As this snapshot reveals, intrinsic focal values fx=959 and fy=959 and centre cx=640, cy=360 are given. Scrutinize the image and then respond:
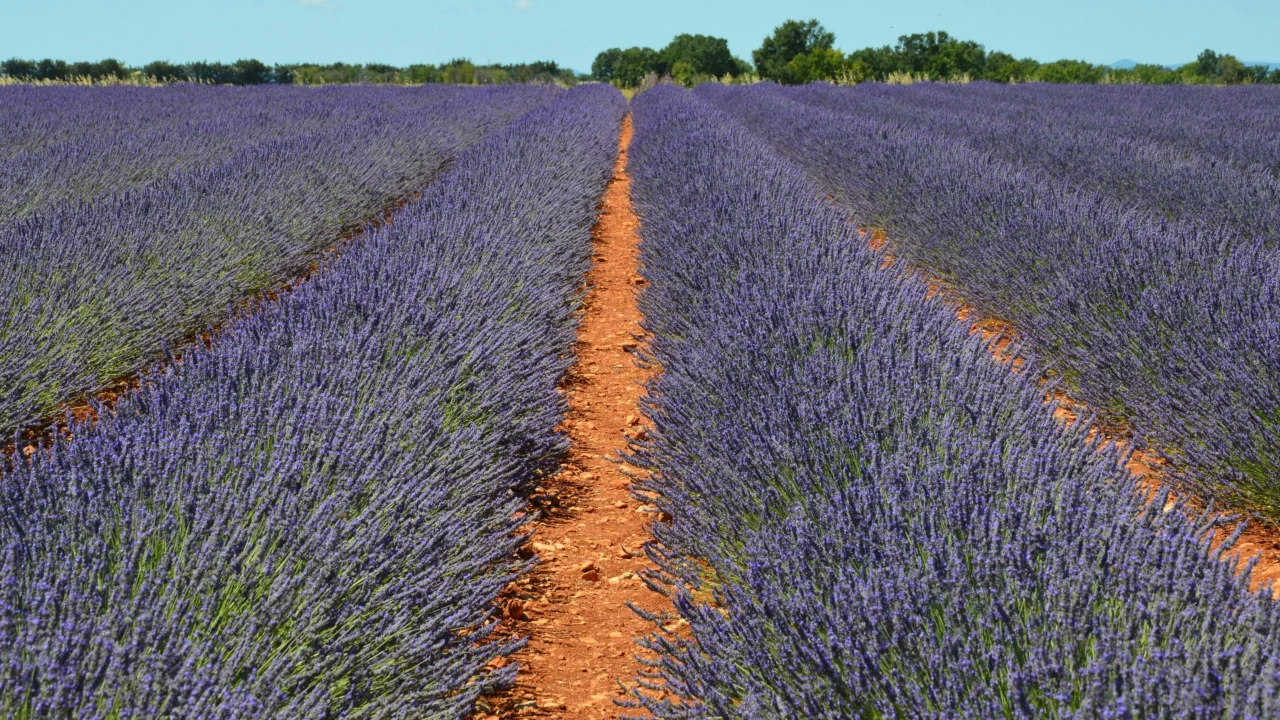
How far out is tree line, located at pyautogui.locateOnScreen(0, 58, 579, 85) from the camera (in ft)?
91.2

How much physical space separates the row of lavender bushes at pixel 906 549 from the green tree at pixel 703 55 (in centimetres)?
4456

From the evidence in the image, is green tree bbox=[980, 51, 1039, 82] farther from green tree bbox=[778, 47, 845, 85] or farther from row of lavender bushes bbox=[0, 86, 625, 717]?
row of lavender bushes bbox=[0, 86, 625, 717]

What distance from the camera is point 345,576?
5.74 feet

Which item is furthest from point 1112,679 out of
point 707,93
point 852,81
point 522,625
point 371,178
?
point 852,81

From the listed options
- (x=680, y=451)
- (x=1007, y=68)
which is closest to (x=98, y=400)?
(x=680, y=451)

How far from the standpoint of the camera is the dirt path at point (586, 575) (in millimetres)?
2254

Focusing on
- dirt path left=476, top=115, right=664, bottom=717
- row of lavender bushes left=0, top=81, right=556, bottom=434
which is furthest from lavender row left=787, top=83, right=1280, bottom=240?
row of lavender bushes left=0, top=81, right=556, bottom=434

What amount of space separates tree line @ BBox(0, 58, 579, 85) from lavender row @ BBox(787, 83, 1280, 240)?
62.0 feet

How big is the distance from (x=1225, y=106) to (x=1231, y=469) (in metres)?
13.3

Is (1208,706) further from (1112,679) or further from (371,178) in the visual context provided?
(371,178)

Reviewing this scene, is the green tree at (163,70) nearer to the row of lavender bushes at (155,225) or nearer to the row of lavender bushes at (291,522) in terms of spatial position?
the row of lavender bushes at (155,225)

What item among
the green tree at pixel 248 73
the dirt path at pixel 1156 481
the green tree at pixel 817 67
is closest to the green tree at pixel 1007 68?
the green tree at pixel 817 67

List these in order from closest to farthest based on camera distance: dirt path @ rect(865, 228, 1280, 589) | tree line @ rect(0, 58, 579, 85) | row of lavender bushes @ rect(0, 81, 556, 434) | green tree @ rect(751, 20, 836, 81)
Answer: dirt path @ rect(865, 228, 1280, 589)
row of lavender bushes @ rect(0, 81, 556, 434)
tree line @ rect(0, 58, 579, 85)
green tree @ rect(751, 20, 836, 81)

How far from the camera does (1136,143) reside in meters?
8.30
